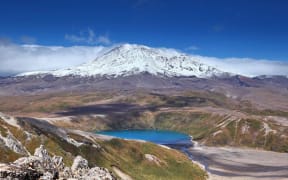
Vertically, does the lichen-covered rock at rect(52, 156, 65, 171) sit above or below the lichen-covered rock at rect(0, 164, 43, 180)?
below

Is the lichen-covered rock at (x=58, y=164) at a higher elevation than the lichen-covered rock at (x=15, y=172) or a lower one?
lower

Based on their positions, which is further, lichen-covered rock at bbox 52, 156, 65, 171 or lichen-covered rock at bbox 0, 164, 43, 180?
lichen-covered rock at bbox 52, 156, 65, 171

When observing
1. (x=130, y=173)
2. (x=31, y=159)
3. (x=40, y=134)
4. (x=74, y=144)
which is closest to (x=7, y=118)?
(x=40, y=134)

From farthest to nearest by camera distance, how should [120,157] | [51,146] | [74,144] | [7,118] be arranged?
[120,157], [74,144], [7,118], [51,146]

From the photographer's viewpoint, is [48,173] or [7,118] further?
[7,118]

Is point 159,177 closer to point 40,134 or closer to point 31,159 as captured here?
point 40,134

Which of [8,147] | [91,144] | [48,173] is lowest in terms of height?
[91,144]

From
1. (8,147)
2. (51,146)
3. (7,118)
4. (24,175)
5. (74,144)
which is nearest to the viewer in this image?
(24,175)

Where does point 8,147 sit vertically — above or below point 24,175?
below

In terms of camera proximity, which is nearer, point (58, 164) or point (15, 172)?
point (15, 172)

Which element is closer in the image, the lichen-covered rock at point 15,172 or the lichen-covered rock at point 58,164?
the lichen-covered rock at point 15,172

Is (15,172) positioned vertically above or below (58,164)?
above
